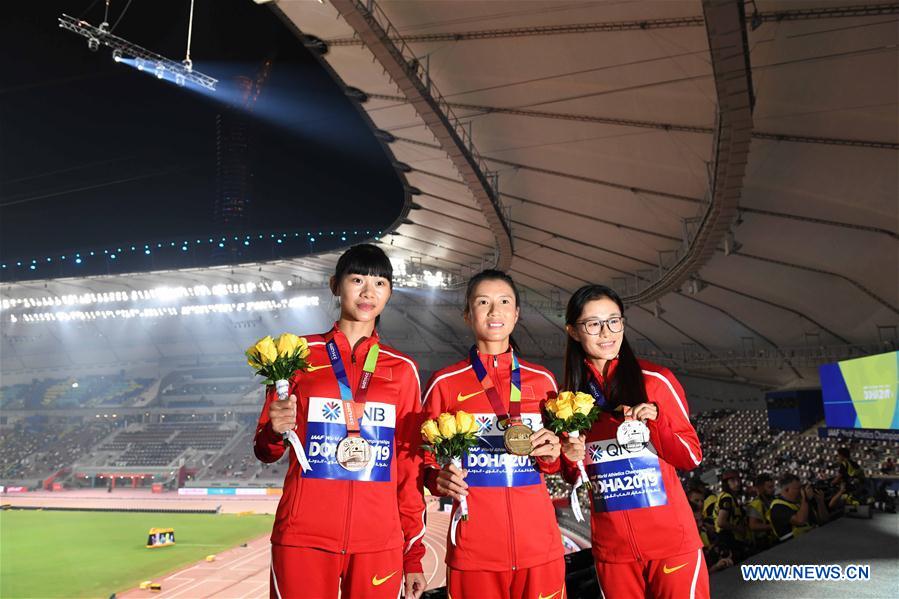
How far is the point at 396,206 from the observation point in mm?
43500

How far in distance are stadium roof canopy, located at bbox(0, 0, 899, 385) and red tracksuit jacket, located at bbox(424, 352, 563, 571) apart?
6818 millimetres

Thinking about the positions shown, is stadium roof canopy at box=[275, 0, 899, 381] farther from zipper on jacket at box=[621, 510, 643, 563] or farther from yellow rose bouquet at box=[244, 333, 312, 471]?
yellow rose bouquet at box=[244, 333, 312, 471]

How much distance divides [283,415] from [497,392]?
1147mm

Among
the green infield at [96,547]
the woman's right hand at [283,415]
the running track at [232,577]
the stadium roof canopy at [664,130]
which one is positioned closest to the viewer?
the woman's right hand at [283,415]

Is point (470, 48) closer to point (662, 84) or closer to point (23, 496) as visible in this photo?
point (662, 84)

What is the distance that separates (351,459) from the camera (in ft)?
9.66

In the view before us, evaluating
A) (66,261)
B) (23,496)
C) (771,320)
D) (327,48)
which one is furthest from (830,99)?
(23,496)

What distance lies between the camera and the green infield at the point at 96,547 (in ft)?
69.8

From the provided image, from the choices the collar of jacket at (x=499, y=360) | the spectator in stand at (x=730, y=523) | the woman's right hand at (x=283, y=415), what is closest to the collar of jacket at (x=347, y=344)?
the woman's right hand at (x=283, y=415)

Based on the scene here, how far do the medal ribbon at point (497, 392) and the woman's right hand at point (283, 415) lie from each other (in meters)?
0.98

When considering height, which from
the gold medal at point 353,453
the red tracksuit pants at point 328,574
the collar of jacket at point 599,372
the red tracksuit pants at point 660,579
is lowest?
the red tracksuit pants at point 660,579

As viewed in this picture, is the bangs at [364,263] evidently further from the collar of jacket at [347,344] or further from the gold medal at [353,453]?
the gold medal at [353,453]

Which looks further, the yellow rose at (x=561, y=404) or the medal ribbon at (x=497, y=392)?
the medal ribbon at (x=497, y=392)

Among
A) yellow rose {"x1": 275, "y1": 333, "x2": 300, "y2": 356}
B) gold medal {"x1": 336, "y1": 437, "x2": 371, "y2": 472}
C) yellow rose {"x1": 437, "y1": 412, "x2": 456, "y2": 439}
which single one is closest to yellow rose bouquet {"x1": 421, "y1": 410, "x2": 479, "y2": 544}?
yellow rose {"x1": 437, "y1": 412, "x2": 456, "y2": 439}
